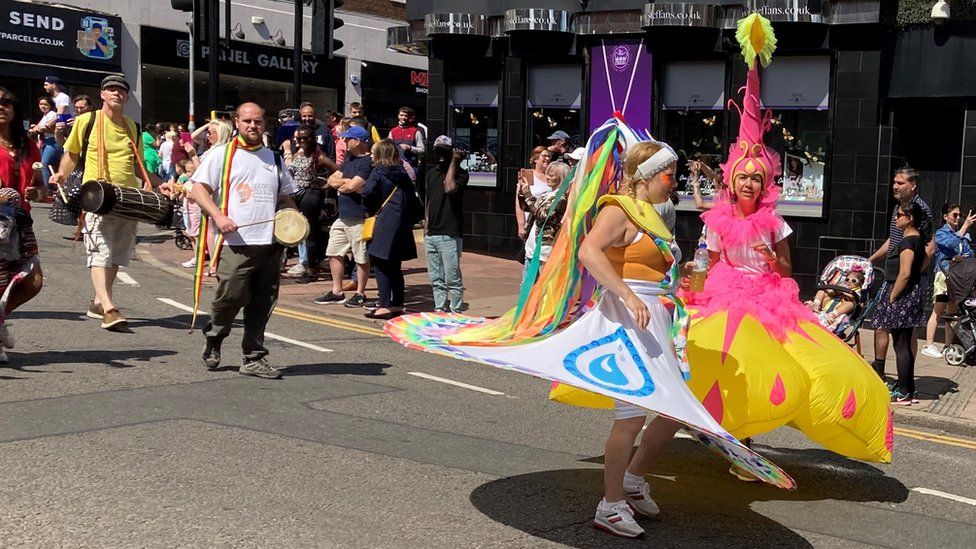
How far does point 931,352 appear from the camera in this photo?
444 inches

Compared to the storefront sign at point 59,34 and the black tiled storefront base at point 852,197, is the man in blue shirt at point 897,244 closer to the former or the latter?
the black tiled storefront base at point 852,197

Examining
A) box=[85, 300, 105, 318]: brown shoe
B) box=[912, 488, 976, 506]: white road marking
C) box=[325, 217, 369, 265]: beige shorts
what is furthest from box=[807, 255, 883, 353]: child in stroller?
box=[85, 300, 105, 318]: brown shoe

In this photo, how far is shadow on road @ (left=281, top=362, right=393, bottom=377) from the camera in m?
8.38

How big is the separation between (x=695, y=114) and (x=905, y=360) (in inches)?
304

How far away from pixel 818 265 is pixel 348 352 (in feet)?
24.9

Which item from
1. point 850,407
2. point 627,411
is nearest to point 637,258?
point 627,411

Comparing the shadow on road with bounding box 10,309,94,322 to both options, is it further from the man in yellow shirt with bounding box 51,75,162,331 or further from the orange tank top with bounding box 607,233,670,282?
the orange tank top with bounding box 607,233,670,282

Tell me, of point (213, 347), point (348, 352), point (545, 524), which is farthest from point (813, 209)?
point (545, 524)

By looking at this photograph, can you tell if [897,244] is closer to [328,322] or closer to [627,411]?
[627,411]

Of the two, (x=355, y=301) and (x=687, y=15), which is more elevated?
(x=687, y=15)

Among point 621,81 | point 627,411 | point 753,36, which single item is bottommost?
point 627,411

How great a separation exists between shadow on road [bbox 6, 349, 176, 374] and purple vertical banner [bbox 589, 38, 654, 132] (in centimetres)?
930

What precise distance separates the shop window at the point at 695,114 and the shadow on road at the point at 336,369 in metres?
8.18

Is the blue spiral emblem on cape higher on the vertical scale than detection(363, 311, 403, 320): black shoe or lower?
higher
